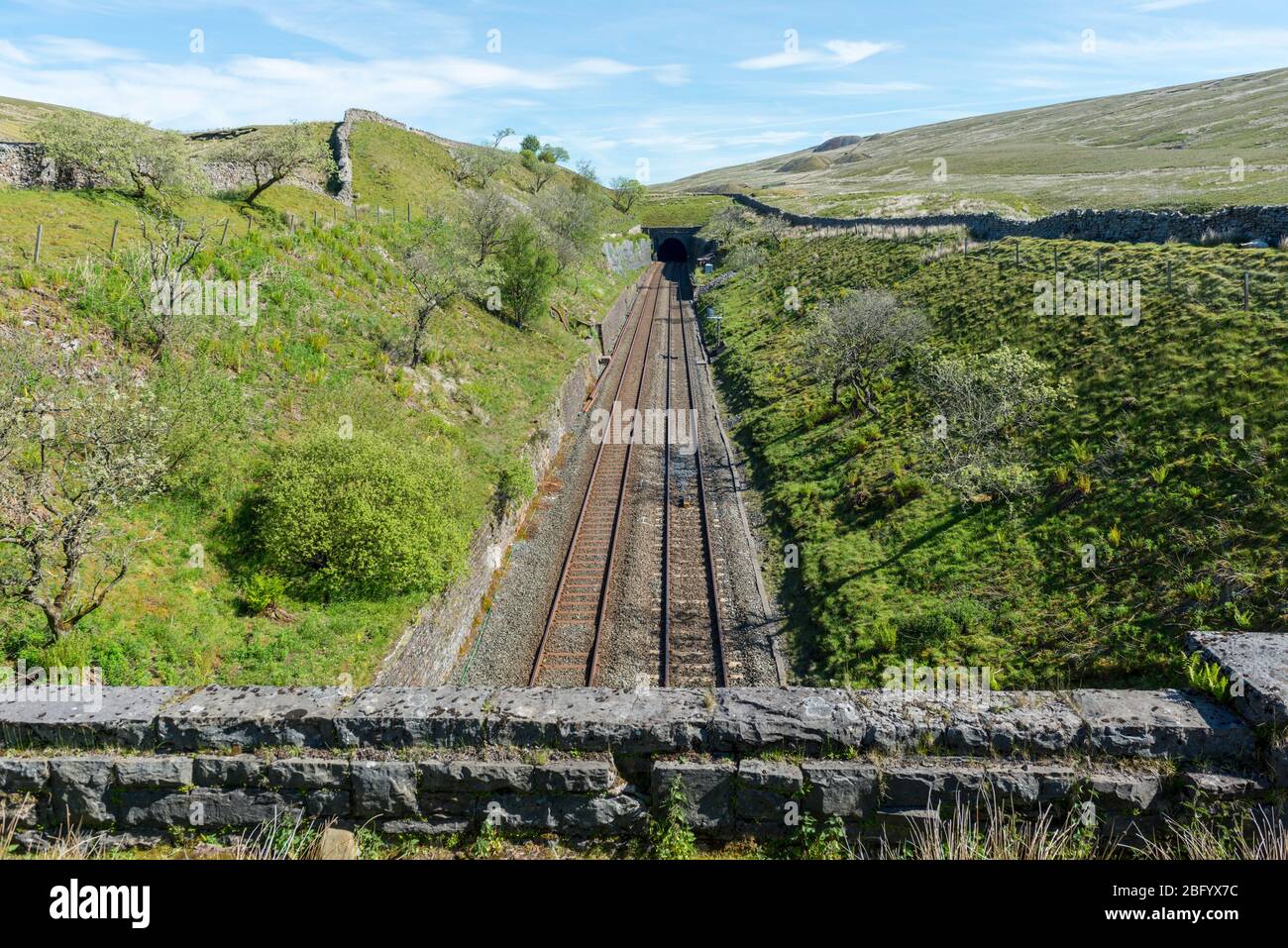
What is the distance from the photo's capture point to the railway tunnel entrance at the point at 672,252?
105875mm

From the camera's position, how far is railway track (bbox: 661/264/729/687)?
1563 centimetres

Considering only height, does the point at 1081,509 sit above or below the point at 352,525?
below

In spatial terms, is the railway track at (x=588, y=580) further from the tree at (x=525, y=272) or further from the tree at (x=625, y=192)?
the tree at (x=625, y=192)

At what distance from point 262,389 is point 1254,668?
70.5 feet

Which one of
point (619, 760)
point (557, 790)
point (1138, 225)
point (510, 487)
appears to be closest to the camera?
point (557, 790)

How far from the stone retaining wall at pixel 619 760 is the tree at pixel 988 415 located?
1351 centimetres

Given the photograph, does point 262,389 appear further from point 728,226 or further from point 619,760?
point 728,226

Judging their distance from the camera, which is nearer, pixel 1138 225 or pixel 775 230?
pixel 1138 225

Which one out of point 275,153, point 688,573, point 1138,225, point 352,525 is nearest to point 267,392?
point 352,525

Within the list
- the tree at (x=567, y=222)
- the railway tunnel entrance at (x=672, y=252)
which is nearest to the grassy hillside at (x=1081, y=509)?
the tree at (x=567, y=222)

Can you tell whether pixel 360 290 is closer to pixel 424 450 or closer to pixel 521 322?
pixel 521 322

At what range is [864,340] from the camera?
2825 cm

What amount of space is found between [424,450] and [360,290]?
14.1m

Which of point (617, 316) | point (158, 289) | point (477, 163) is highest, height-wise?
point (477, 163)
